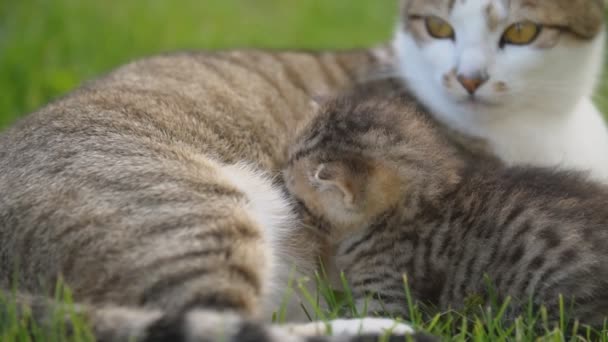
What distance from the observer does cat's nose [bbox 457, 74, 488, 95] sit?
3.41 meters

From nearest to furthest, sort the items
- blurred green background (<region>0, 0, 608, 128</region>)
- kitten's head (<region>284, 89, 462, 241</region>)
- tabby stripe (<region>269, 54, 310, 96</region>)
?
kitten's head (<region>284, 89, 462, 241</region>) → tabby stripe (<region>269, 54, 310, 96</region>) → blurred green background (<region>0, 0, 608, 128</region>)

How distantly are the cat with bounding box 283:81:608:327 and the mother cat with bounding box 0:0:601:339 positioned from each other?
27 centimetres

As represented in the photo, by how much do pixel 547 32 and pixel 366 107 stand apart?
3.15 feet

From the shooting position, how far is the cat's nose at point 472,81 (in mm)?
3414

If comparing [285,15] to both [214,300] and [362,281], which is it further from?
[214,300]

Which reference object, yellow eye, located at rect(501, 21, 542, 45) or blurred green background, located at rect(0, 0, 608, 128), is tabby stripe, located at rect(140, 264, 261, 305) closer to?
yellow eye, located at rect(501, 21, 542, 45)

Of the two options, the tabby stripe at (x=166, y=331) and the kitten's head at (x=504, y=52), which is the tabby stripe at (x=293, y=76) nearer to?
the kitten's head at (x=504, y=52)

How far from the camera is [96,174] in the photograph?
107 inches

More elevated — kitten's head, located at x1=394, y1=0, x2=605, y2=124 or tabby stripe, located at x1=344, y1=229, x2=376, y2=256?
kitten's head, located at x1=394, y1=0, x2=605, y2=124

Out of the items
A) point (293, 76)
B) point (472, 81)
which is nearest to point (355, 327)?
point (472, 81)

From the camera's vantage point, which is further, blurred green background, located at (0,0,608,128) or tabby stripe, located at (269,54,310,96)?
blurred green background, located at (0,0,608,128)

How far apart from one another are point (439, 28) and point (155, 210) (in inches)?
72.2

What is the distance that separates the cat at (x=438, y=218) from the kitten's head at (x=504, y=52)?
1.14 ft

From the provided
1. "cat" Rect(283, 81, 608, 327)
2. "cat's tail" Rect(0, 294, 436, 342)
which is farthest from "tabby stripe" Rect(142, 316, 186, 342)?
"cat" Rect(283, 81, 608, 327)
